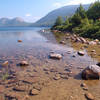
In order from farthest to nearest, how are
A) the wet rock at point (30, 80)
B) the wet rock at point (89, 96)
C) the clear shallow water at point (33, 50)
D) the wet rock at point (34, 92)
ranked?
the clear shallow water at point (33, 50)
the wet rock at point (30, 80)
the wet rock at point (34, 92)
the wet rock at point (89, 96)

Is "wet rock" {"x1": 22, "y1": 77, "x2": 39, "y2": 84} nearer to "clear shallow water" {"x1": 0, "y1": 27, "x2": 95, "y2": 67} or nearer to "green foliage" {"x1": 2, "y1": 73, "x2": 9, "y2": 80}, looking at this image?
"green foliage" {"x1": 2, "y1": 73, "x2": 9, "y2": 80}

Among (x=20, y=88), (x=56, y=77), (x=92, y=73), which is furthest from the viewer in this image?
(x=56, y=77)

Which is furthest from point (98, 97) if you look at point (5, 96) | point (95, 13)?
point (95, 13)

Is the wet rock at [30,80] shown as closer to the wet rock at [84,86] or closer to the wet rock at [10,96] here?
the wet rock at [10,96]

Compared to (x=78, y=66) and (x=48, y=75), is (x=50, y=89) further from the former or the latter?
(x=78, y=66)

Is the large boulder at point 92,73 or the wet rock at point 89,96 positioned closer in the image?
the wet rock at point 89,96

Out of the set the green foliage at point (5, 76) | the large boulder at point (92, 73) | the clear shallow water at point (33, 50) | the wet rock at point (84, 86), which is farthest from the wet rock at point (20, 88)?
the clear shallow water at point (33, 50)

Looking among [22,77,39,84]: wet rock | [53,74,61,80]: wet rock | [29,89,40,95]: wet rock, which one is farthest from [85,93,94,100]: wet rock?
[22,77,39,84]: wet rock

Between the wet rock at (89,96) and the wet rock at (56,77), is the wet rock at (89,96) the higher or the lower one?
the lower one

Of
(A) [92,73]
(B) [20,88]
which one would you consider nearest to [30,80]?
(B) [20,88]

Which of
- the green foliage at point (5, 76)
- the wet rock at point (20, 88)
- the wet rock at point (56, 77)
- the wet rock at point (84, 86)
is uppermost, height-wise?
the green foliage at point (5, 76)

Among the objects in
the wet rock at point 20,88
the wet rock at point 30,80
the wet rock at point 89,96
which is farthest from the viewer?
the wet rock at point 30,80

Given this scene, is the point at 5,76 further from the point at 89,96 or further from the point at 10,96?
the point at 89,96

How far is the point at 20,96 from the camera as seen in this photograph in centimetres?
484
